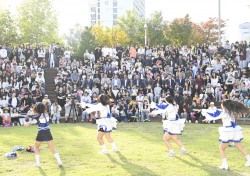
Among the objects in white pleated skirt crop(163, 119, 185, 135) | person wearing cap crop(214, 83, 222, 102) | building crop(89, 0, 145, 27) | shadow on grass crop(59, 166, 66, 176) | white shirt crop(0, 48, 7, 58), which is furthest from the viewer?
building crop(89, 0, 145, 27)

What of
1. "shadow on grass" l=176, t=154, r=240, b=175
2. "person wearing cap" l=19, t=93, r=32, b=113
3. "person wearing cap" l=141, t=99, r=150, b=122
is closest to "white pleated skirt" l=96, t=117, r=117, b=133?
"shadow on grass" l=176, t=154, r=240, b=175

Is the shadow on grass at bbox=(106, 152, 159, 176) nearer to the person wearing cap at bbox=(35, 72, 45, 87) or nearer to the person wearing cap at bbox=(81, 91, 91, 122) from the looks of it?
the person wearing cap at bbox=(81, 91, 91, 122)

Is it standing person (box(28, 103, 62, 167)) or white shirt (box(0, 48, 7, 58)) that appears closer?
standing person (box(28, 103, 62, 167))

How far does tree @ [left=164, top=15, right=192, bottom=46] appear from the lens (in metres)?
46.3

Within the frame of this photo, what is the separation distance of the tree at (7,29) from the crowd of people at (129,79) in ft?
58.0

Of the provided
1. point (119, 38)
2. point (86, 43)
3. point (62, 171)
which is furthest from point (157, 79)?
point (119, 38)

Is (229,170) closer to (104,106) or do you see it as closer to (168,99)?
(168,99)

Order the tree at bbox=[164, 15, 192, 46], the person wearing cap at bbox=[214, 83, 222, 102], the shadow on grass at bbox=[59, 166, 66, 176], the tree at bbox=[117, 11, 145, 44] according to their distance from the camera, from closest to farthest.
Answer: the shadow on grass at bbox=[59, 166, 66, 176]
the person wearing cap at bbox=[214, 83, 222, 102]
the tree at bbox=[164, 15, 192, 46]
the tree at bbox=[117, 11, 145, 44]

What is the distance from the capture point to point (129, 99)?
19859 millimetres

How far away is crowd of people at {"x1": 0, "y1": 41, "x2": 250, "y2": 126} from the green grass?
519 cm

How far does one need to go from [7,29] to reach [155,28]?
1959cm

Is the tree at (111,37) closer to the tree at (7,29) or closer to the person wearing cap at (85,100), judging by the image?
the tree at (7,29)

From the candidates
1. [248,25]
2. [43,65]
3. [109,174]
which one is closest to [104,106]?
[109,174]

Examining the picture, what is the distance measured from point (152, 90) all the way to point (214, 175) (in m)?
13.0
